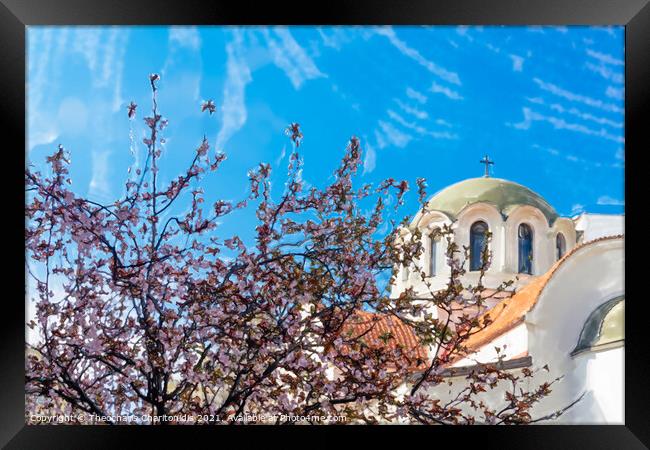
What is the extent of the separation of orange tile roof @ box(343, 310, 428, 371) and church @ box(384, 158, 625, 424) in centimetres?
2

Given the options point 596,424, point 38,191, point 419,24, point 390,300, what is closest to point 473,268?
point 390,300

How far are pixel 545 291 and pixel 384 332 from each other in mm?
1438

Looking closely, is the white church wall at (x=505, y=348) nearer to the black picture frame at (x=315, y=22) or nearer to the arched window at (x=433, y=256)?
the black picture frame at (x=315, y=22)

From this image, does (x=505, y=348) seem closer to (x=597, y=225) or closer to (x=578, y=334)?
(x=578, y=334)

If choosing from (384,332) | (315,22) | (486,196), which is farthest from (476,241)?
(315,22)

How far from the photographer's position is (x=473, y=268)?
15.4 feet

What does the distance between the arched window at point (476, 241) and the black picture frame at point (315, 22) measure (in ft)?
3.01

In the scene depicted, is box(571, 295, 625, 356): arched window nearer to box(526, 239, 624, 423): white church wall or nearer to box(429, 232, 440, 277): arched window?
box(526, 239, 624, 423): white church wall

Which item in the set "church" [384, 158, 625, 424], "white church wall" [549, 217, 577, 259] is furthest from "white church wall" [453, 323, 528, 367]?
"white church wall" [549, 217, 577, 259]

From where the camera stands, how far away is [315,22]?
4371mm

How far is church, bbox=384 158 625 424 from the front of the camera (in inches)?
177

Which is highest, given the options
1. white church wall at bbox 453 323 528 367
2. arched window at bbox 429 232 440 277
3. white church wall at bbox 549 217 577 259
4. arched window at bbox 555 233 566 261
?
white church wall at bbox 549 217 577 259
